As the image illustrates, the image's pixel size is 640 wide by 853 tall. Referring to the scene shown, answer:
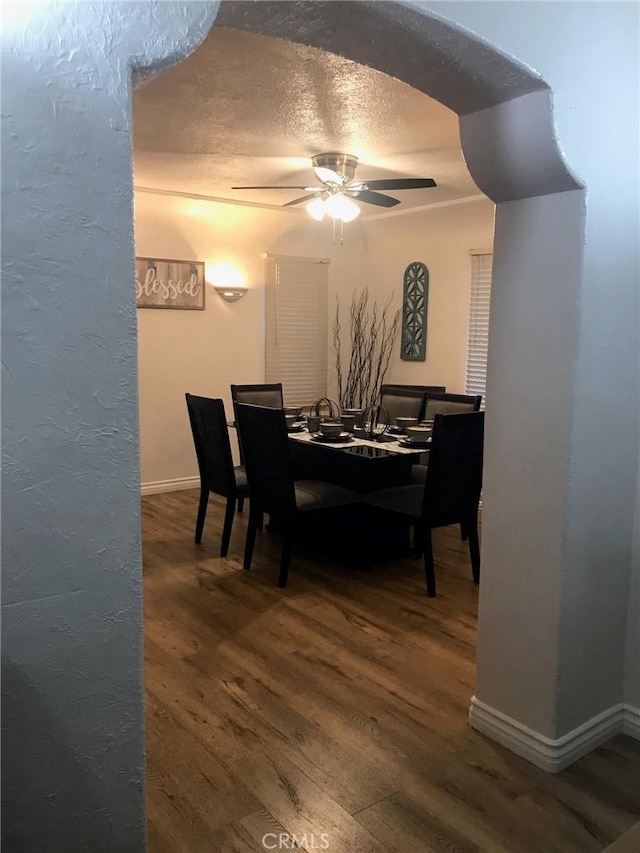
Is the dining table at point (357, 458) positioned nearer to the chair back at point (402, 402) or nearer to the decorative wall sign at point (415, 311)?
the chair back at point (402, 402)

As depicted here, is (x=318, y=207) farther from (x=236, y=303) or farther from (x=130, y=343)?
(x=130, y=343)

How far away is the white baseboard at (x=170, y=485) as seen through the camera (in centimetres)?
583

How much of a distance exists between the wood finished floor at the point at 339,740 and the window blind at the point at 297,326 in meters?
2.99

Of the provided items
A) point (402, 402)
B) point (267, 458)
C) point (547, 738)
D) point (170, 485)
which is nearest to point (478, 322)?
point (402, 402)

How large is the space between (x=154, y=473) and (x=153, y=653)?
297 cm

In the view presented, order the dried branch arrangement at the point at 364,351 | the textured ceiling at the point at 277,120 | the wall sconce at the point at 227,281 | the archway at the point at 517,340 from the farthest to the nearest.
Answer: the dried branch arrangement at the point at 364,351 → the wall sconce at the point at 227,281 → the textured ceiling at the point at 277,120 → the archway at the point at 517,340

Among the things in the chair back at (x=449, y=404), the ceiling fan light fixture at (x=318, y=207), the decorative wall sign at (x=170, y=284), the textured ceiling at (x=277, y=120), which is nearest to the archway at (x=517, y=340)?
the textured ceiling at (x=277, y=120)

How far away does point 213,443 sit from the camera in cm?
435

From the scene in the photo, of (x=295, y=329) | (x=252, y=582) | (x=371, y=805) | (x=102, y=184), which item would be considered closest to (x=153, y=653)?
(x=252, y=582)

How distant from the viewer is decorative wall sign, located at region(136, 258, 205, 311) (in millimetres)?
5602

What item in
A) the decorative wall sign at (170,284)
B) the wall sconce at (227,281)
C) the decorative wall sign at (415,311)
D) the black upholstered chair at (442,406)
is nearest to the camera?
the black upholstered chair at (442,406)

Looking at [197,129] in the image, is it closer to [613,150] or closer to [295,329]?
[613,150]

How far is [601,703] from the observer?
2436 mm

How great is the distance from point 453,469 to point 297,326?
3185 mm
